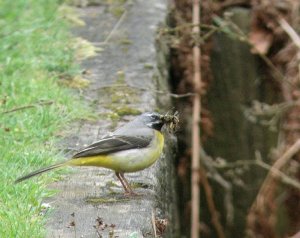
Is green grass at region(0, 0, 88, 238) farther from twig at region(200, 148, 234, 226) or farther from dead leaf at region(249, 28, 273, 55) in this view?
dead leaf at region(249, 28, 273, 55)

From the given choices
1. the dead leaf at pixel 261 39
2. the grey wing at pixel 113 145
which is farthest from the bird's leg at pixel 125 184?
the dead leaf at pixel 261 39

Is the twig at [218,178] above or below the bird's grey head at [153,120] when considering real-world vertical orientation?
below

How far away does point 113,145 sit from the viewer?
19.5 ft

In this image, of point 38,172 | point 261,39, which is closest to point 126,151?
point 38,172

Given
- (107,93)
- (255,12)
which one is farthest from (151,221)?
(255,12)

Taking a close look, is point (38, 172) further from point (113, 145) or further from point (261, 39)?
point (261, 39)

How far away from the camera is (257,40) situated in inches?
330

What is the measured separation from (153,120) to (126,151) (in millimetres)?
382

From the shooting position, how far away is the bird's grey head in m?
6.25

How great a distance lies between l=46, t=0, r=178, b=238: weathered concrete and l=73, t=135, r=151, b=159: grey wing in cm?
22

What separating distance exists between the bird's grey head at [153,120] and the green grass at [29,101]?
614mm

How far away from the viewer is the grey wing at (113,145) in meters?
5.78

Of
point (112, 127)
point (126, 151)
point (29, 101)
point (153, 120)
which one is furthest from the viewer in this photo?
point (29, 101)

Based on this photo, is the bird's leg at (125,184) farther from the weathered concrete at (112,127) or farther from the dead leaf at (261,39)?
the dead leaf at (261,39)
